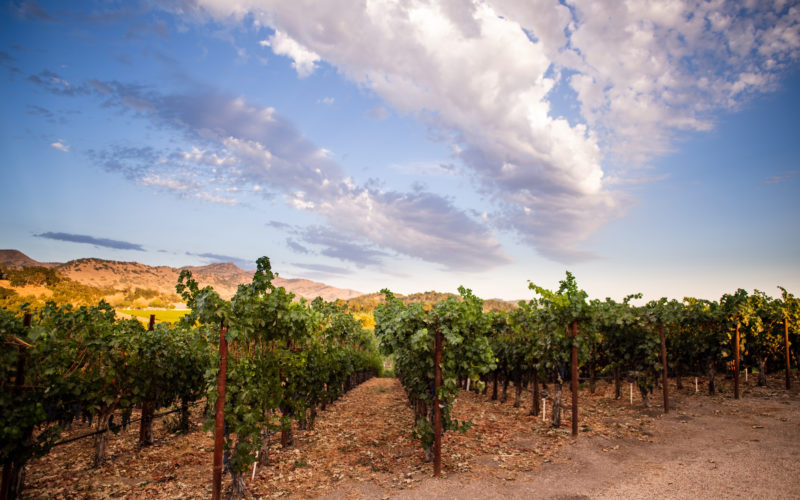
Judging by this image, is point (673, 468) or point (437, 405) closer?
point (673, 468)

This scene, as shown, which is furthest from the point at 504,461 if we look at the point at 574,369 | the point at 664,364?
the point at 664,364

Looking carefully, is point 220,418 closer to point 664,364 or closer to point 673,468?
point 673,468

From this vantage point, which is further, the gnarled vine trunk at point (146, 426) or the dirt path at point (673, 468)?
the gnarled vine trunk at point (146, 426)

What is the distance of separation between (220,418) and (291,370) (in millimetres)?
2044

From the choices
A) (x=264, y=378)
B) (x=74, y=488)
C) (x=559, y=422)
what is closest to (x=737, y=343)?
(x=559, y=422)

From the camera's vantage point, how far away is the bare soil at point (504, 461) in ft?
25.2

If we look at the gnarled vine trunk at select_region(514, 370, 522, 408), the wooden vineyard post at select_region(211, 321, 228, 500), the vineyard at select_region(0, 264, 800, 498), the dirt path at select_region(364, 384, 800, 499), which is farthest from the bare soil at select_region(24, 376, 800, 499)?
the gnarled vine trunk at select_region(514, 370, 522, 408)

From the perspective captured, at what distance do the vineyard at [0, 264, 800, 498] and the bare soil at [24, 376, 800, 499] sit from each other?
15 cm

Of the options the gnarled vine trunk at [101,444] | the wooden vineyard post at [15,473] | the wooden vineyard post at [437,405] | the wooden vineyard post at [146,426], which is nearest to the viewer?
the wooden vineyard post at [15,473]

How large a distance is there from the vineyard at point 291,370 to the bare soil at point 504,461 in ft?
0.48

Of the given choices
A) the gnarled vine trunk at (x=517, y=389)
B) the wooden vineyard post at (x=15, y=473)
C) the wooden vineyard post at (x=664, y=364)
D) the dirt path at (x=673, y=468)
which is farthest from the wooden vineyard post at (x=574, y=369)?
the wooden vineyard post at (x=15, y=473)

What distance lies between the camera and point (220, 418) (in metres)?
6.92

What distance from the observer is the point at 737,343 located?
49.6ft

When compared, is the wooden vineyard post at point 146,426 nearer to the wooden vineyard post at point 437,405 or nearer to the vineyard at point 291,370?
the vineyard at point 291,370
